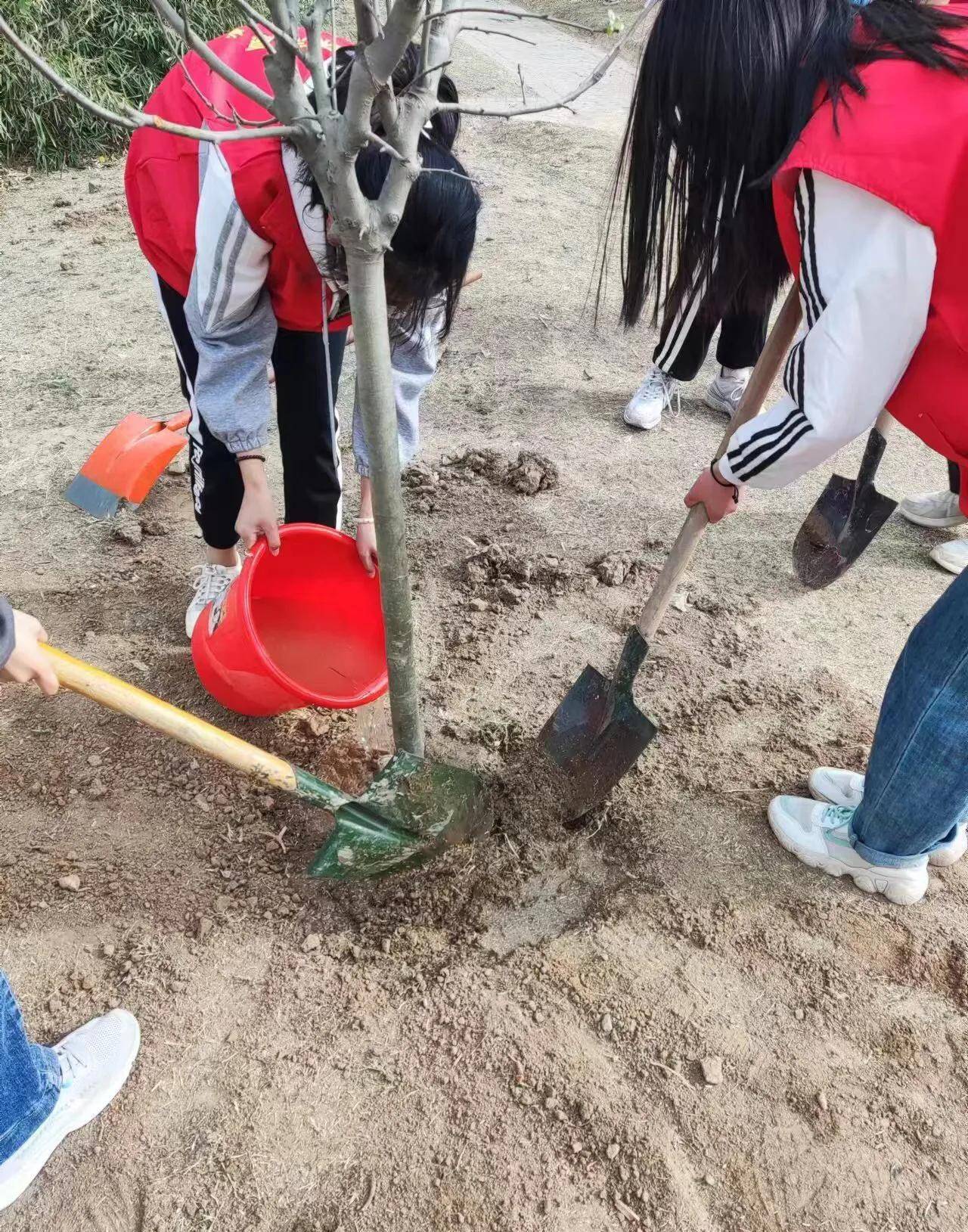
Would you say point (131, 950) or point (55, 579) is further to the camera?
point (55, 579)

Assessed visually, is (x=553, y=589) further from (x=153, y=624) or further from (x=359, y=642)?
(x=153, y=624)

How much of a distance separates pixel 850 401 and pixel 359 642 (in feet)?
4.11

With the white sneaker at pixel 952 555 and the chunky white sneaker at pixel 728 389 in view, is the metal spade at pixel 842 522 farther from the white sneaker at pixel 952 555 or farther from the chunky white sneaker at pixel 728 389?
the chunky white sneaker at pixel 728 389

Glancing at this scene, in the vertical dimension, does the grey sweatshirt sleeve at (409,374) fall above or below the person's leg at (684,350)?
above

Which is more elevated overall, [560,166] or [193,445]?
[193,445]

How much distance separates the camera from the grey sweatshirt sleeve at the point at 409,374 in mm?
1911

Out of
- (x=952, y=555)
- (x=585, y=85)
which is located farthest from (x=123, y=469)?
(x=952, y=555)

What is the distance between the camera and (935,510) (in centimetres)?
302

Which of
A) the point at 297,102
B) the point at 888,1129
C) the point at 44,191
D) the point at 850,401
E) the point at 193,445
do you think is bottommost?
the point at 44,191

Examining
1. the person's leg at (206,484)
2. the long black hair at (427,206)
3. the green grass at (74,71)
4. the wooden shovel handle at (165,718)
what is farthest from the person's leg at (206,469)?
the green grass at (74,71)

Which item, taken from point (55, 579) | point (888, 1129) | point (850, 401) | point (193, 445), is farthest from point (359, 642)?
point (888, 1129)

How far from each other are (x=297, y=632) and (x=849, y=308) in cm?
146

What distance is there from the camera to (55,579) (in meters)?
2.63

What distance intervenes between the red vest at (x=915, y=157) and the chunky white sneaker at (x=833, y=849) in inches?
43.1
